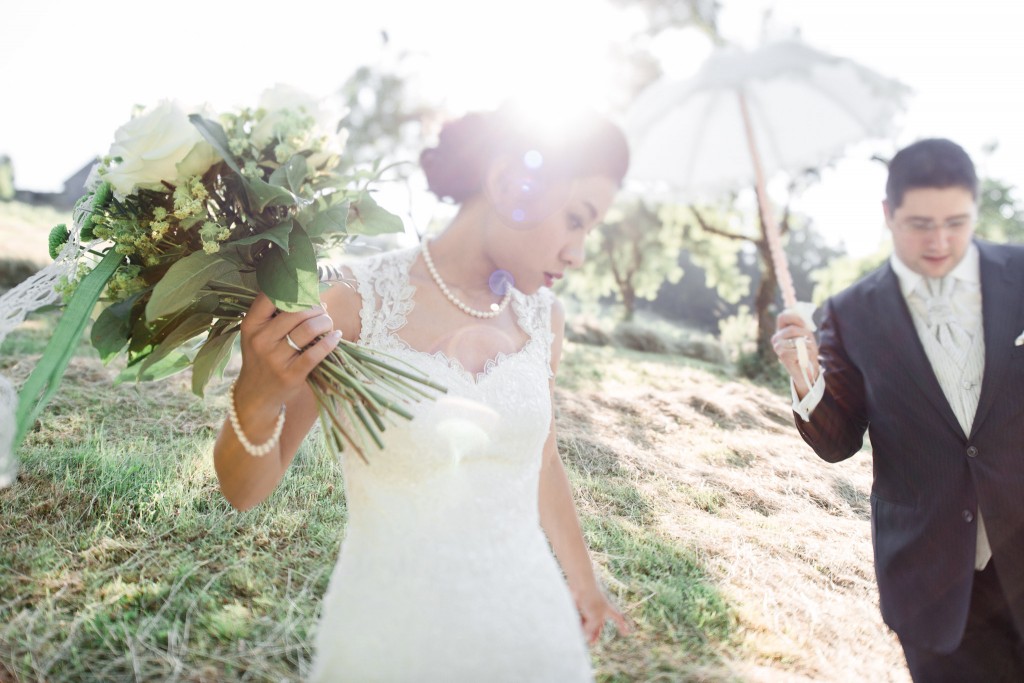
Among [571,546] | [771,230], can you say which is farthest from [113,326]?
[771,230]

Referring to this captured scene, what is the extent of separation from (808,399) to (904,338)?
0.41m

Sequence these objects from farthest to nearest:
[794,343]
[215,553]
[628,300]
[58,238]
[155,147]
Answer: [628,300] → [215,553] → [794,343] → [58,238] → [155,147]

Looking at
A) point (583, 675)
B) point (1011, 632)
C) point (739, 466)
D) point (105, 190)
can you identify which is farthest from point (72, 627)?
point (739, 466)

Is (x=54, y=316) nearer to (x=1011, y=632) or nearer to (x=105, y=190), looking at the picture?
(x=105, y=190)

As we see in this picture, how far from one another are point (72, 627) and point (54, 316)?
5195 mm

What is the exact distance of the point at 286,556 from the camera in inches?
109

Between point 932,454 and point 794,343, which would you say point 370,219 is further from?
point 932,454

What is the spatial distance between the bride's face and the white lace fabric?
98cm

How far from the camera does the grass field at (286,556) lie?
2.29 m

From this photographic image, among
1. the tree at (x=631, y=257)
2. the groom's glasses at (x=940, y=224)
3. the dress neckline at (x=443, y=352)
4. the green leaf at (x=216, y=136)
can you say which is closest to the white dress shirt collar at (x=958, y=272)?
the groom's glasses at (x=940, y=224)

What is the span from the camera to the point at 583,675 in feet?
5.14

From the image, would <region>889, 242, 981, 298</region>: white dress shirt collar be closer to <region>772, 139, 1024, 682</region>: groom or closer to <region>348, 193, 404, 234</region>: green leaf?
<region>772, 139, 1024, 682</region>: groom

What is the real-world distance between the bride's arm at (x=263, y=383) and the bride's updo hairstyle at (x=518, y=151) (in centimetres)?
60

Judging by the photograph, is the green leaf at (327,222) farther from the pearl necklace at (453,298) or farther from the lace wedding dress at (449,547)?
the pearl necklace at (453,298)
